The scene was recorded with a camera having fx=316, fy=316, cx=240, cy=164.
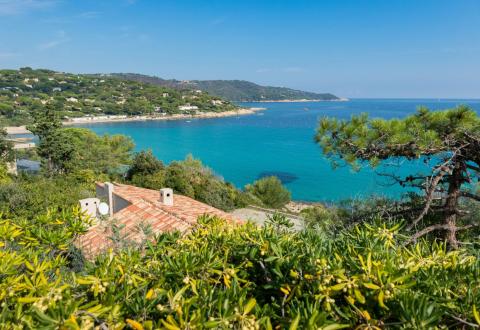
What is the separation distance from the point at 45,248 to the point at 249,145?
51.2 metres

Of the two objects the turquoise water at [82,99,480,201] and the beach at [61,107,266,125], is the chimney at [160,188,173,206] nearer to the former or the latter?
the turquoise water at [82,99,480,201]

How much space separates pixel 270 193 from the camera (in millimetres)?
23469

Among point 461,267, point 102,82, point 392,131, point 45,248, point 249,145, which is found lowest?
point 249,145

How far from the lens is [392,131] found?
409 cm

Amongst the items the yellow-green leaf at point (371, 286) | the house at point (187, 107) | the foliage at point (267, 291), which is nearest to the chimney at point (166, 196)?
the foliage at point (267, 291)

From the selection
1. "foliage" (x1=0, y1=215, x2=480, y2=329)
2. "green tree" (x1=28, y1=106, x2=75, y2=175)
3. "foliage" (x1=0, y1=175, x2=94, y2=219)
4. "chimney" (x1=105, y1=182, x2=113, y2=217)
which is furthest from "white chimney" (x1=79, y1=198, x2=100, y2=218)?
"green tree" (x1=28, y1=106, x2=75, y2=175)

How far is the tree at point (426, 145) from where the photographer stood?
373cm

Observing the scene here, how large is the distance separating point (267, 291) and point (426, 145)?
3.02 m

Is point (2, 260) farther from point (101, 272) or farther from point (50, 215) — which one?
point (50, 215)

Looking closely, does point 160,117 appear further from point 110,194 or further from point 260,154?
point 110,194

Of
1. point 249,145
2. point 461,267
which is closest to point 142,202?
point 461,267

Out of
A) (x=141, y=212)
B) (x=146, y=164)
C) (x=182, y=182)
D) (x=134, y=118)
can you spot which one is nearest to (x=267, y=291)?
(x=141, y=212)

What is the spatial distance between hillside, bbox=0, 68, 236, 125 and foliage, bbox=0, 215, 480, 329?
243 feet

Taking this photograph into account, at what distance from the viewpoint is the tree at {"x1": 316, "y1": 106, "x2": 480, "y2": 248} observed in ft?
12.2
